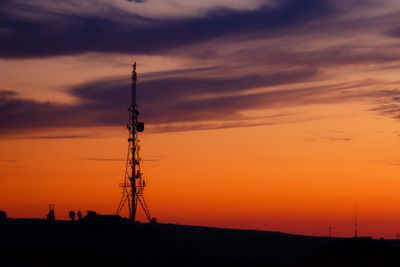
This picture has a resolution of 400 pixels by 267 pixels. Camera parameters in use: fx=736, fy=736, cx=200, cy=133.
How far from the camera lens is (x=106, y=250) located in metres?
90.8

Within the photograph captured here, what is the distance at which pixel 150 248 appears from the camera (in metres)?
98.1

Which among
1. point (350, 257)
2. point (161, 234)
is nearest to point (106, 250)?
point (161, 234)

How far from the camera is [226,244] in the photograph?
374 ft

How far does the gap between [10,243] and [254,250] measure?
35100 mm

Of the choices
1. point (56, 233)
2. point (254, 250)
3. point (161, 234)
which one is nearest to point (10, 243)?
point (56, 233)

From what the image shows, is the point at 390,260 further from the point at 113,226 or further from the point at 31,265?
the point at 113,226

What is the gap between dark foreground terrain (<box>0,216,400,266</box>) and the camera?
7081 cm

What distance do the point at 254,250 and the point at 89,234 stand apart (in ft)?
79.8

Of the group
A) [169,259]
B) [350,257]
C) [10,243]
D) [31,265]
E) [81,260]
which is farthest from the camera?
[10,243]

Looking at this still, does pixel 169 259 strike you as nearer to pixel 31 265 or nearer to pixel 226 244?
pixel 31 265

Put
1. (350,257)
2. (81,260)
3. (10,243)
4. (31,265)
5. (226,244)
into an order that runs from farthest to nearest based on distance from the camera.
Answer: (226,244) → (10,243) → (81,260) → (31,265) → (350,257)

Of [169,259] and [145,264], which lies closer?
[145,264]

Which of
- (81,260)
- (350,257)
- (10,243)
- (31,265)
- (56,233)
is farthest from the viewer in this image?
(56,233)

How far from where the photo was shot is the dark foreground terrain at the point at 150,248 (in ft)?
232
